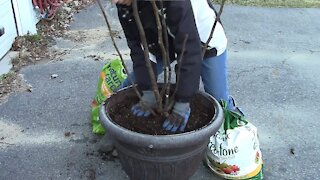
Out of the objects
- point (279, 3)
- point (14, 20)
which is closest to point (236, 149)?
point (14, 20)

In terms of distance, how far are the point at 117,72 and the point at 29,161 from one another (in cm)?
72

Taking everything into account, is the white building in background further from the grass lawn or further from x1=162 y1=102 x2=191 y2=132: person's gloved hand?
the grass lawn

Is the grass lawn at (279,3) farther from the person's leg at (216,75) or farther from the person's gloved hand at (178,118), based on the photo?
the person's gloved hand at (178,118)

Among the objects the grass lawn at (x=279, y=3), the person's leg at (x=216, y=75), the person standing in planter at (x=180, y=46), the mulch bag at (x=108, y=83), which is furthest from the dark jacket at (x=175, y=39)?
the grass lawn at (x=279, y=3)

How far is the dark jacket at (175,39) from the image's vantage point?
1612 mm

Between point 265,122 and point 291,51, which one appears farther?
point 291,51

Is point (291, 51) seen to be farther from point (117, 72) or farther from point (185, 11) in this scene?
point (185, 11)

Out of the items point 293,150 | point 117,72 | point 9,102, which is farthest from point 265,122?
point 9,102

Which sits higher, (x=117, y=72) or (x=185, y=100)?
(x=185, y=100)

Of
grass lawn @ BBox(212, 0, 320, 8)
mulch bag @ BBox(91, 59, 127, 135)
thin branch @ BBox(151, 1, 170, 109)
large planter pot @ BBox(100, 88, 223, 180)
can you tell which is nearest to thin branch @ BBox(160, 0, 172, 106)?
thin branch @ BBox(151, 1, 170, 109)

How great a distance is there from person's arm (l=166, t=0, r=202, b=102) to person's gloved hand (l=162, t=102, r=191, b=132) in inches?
1.2

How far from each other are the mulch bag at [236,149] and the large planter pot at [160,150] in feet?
0.80

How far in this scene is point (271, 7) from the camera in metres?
5.47

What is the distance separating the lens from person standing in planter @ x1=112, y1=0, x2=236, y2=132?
163 centimetres
